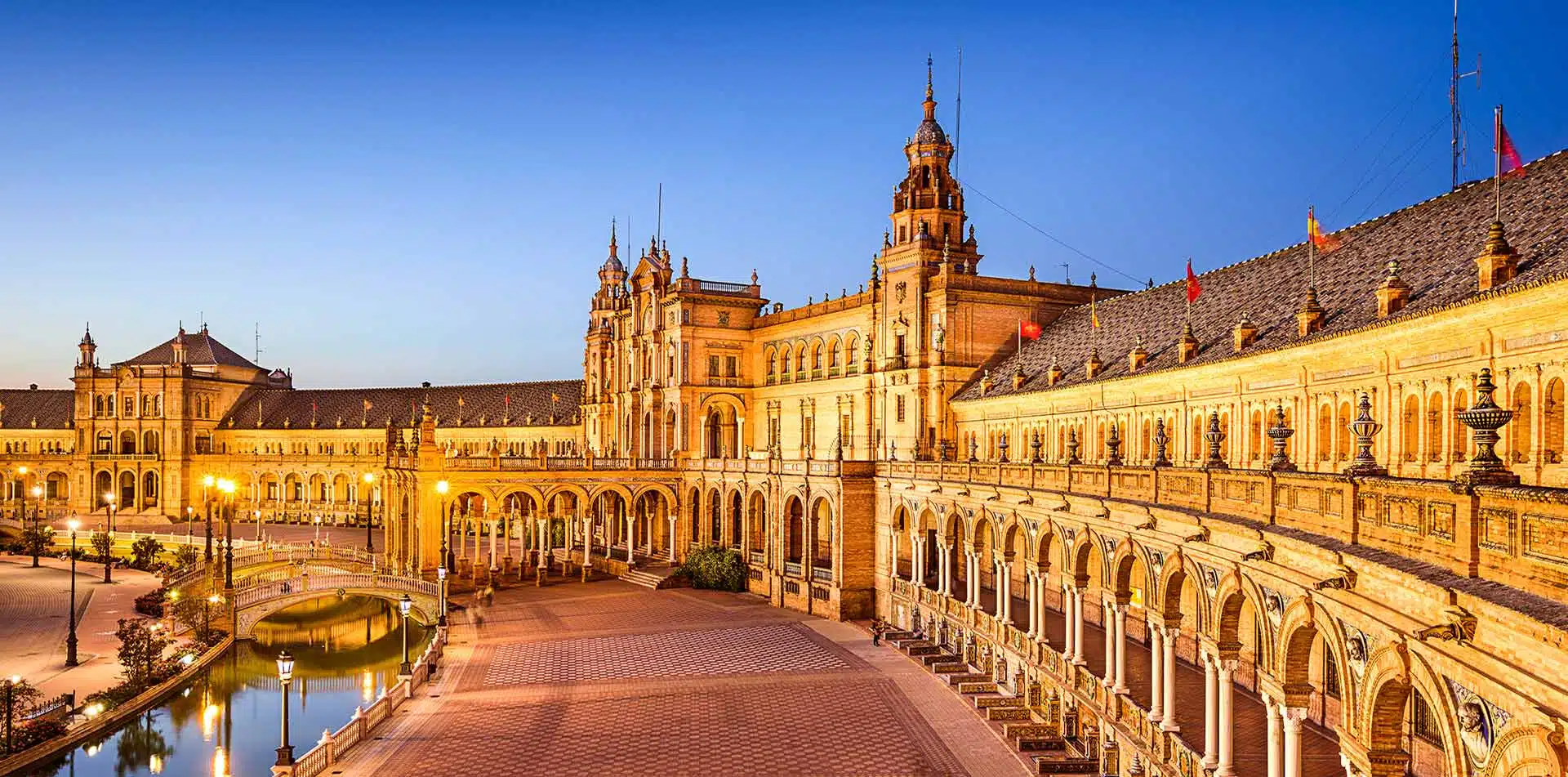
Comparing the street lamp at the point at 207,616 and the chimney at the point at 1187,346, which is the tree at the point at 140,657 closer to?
the street lamp at the point at 207,616

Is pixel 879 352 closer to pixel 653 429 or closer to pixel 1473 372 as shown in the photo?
pixel 653 429

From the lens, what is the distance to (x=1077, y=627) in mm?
31562

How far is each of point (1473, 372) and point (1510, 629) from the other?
14862 millimetres

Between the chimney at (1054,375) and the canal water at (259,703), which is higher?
the chimney at (1054,375)

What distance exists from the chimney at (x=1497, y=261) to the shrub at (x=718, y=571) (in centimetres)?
4409

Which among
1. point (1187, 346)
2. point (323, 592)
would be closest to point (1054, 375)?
point (1187, 346)

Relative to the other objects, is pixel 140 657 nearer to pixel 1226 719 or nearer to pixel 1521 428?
pixel 1226 719

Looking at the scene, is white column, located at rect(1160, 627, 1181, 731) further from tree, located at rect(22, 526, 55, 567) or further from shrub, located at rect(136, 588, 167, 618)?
tree, located at rect(22, 526, 55, 567)

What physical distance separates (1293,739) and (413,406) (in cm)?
10084

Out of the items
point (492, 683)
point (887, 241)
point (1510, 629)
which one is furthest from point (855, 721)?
point (887, 241)

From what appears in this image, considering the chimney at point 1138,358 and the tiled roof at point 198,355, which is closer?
the chimney at point 1138,358

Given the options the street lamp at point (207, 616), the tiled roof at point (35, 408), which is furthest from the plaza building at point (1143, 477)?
the tiled roof at point (35, 408)

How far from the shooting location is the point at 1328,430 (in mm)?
28703

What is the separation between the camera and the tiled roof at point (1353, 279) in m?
24.5
